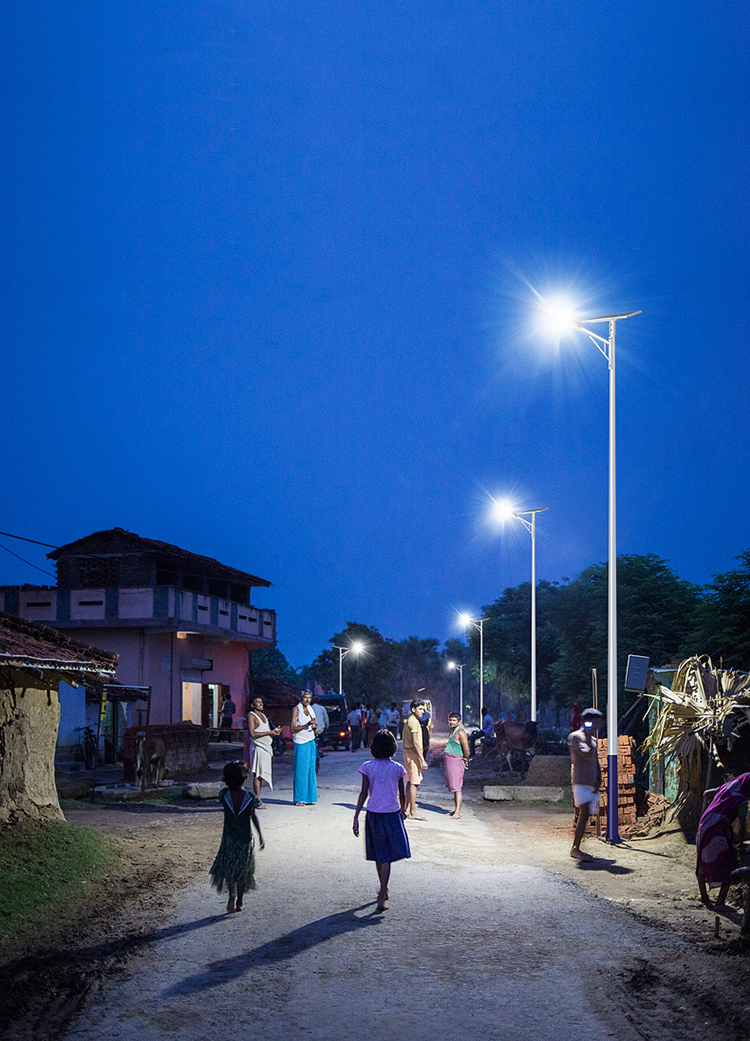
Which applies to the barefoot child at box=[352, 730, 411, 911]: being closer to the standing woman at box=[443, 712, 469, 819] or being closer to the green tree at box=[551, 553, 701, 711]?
the standing woman at box=[443, 712, 469, 819]

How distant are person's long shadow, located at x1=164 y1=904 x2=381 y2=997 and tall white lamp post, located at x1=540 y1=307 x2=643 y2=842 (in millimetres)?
5240

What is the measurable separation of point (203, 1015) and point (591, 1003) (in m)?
2.49

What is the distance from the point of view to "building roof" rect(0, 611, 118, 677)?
984 centimetres

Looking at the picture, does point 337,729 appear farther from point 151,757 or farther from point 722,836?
point 722,836

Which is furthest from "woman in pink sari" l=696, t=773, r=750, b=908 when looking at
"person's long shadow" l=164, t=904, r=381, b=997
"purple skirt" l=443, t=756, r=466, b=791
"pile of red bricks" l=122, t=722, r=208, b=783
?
"pile of red bricks" l=122, t=722, r=208, b=783

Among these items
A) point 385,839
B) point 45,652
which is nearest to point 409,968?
point 385,839

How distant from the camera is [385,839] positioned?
8.45 m

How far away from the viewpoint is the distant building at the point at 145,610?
34906mm

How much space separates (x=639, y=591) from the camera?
31.0 metres

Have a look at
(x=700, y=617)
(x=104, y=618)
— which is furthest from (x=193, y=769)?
(x=700, y=617)

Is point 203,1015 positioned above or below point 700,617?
→ below

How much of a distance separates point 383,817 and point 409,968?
7.10ft

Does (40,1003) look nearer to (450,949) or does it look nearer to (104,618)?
(450,949)

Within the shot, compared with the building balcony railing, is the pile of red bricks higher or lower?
lower
